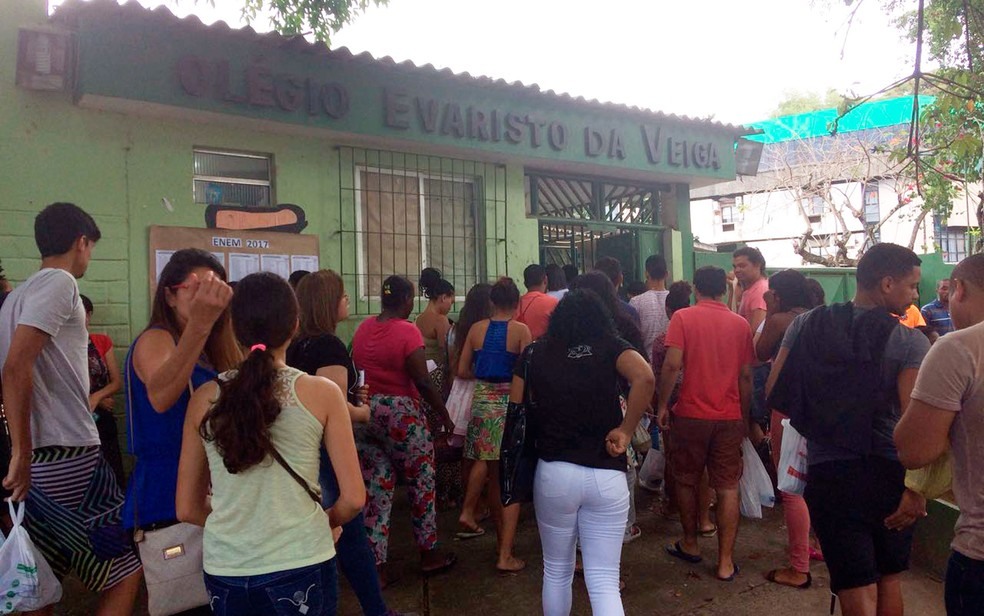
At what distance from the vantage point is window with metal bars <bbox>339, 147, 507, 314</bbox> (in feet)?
20.9

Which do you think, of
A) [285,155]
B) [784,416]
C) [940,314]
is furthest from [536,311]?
[940,314]

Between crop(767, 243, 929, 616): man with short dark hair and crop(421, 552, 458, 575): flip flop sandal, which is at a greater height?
crop(767, 243, 929, 616): man with short dark hair

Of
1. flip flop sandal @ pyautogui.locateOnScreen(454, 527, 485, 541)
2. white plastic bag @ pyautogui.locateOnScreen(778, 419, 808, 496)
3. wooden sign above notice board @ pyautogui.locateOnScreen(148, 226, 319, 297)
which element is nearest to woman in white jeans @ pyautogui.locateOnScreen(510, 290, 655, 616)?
white plastic bag @ pyautogui.locateOnScreen(778, 419, 808, 496)

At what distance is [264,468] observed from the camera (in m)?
2.00

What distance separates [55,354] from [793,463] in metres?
3.07

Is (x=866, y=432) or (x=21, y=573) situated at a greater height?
(x=866, y=432)

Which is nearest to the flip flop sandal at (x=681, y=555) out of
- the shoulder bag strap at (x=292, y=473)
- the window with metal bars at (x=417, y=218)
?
the shoulder bag strap at (x=292, y=473)

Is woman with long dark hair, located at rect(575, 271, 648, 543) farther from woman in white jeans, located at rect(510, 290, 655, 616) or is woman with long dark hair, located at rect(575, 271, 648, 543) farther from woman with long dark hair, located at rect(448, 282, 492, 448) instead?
woman in white jeans, located at rect(510, 290, 655, 616)

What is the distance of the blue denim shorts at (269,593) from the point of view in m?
1.98

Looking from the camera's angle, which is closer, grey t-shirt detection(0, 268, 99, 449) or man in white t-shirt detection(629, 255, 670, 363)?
grey t-shirt detection(0, 268, 99, 449)

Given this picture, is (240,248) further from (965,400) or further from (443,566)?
(965,400)

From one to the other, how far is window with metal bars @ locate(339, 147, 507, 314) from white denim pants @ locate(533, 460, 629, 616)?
3712 mm

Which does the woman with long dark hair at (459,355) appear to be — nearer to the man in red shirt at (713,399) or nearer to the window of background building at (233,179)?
the man in red shirt at (713,399)

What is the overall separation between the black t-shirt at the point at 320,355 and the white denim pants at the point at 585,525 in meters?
1.01
